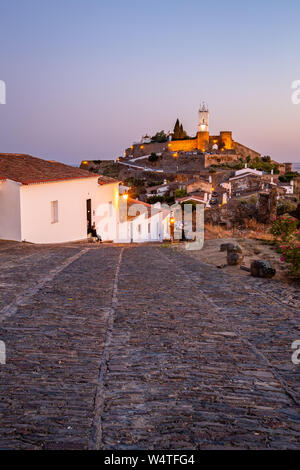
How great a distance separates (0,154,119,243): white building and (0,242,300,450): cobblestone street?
364 inches

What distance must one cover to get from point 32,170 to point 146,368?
53.6ft

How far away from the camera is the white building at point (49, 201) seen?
54.6 feet

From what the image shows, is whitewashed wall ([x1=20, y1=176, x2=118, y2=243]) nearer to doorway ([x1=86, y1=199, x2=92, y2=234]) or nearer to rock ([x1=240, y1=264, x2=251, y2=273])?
doorway ([x1=86, y1=199, x2=92, y2=234])

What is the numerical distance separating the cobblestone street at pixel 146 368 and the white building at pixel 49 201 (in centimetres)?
925

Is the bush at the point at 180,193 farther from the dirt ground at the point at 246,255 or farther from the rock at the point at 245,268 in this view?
the rock at the point at 245,268

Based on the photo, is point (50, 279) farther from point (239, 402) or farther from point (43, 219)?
point (43, 219)

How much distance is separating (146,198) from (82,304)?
44.1 meters

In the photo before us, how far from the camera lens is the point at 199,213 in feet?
98.3

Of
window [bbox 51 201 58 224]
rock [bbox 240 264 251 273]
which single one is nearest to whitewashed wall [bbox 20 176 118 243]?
window [bbox 51 201 58 224]

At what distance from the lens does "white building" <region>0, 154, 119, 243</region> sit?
1664 centimetres

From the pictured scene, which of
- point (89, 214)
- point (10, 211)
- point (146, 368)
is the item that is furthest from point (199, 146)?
point (146, 368)

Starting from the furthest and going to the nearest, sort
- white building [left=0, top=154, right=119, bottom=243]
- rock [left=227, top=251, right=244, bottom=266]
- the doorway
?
1. the doorway
2. white building [left=0, top=154, right=119, bottom=243]
3. rock [left=227, top=251, right=244, bottom=266]

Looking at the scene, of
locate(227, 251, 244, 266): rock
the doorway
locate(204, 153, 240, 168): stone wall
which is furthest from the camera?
locate(204, 153, 240, 168): stone wall

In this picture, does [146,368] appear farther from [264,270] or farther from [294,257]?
[294,257]
